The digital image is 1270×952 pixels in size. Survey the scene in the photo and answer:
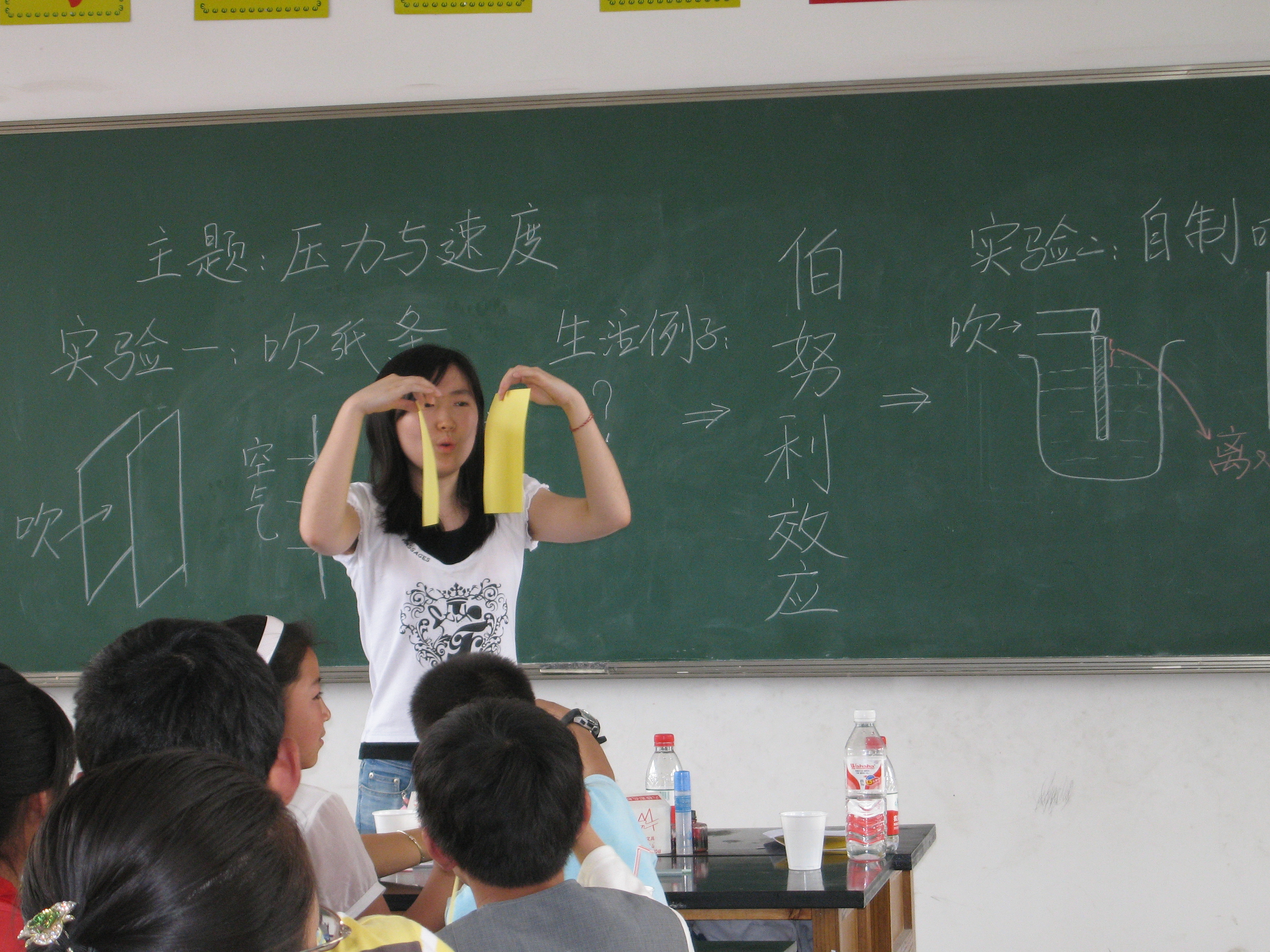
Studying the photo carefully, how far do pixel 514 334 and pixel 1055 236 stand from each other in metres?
1.41

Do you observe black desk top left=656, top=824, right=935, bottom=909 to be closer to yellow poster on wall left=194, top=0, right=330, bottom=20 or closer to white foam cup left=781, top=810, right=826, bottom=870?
white foam cup left=781, top=810, right=826, bottom=870

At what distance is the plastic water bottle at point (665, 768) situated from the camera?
7.53 ft

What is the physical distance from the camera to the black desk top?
181 cm

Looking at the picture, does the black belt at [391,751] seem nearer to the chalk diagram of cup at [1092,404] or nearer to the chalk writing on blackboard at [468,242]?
the chalk writing on blackboard at [468,242]

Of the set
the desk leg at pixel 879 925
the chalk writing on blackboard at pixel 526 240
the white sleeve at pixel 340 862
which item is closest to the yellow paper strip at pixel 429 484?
the white sleeve at pixel 340 862

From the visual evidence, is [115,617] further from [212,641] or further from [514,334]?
[212,641]

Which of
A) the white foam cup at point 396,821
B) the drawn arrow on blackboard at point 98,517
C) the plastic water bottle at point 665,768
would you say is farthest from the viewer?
the drawn arrow on blackboard at point 98,517

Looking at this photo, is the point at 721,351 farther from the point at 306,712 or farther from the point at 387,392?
the point at 306,712

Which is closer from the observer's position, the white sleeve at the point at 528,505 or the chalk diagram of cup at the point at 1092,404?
the white sleeve at the point at 528,505

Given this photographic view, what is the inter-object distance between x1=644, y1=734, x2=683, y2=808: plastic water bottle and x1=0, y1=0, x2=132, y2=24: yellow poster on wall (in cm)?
252

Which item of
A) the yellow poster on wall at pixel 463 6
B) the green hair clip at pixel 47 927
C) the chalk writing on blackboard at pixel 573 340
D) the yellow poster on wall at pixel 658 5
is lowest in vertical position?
the green hair clip at pixel 47 927

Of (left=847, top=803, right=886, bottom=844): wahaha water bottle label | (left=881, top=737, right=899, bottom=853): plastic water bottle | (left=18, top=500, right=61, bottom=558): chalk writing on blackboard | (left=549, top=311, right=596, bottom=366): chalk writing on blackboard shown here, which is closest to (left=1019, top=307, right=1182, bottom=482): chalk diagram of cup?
(left=881, top=737, right=899, bottom=853): plastic water bottle

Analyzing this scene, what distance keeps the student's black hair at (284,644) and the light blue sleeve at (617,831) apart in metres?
0.38

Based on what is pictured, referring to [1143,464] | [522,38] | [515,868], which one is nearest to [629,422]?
[522,38]
